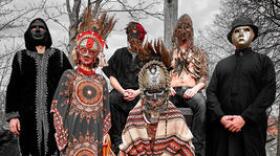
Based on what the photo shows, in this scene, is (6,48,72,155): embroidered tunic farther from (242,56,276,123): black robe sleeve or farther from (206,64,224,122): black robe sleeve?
(242,56,276,123): black robe sleeve

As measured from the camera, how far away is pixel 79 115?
667cm

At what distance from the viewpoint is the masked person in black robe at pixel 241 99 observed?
6359 millimetres

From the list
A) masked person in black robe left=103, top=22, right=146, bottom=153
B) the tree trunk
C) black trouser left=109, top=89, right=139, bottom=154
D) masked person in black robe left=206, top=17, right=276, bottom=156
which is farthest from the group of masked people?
the tree trunk

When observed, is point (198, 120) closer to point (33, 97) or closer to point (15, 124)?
point (33, 97)

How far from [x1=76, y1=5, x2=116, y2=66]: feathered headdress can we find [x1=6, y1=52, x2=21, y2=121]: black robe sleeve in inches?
35.5

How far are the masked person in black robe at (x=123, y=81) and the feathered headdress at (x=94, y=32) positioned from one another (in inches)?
22.5

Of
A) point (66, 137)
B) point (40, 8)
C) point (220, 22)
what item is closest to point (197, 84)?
point (66, 137)

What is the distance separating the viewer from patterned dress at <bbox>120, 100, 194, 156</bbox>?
227 inches

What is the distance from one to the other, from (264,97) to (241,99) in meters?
0.30

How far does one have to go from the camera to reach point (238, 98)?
6.49 meters

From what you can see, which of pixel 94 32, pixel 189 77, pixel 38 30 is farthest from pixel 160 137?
pixel 38 30

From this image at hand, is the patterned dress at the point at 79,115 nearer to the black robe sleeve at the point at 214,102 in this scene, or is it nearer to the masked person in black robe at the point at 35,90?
the masked person in black robe at the point at 35,90

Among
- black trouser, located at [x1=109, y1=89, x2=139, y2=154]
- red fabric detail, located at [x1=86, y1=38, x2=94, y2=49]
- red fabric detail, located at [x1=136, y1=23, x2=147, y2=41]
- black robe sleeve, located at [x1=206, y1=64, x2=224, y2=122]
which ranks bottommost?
black trouser, located at [x1=109, y1=89, x2=139, y2=154]

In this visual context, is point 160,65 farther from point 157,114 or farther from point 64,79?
point 64,79
